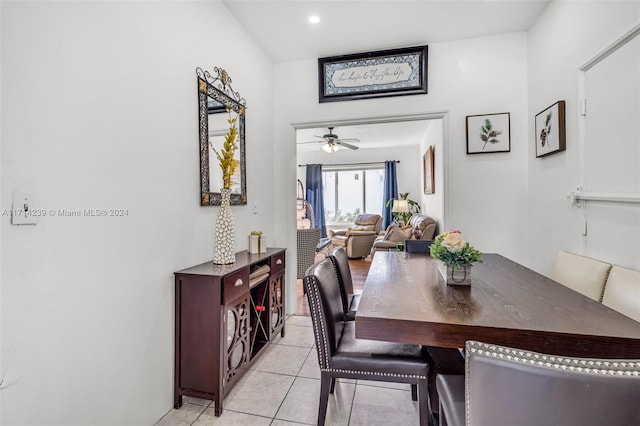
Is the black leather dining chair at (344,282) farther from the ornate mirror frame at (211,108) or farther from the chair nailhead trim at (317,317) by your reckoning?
the ornate mirror frame at (211,108)

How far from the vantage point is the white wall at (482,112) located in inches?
112

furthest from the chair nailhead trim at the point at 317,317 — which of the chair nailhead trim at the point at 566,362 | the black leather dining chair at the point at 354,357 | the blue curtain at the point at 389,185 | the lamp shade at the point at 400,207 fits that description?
the blue curtain at the point at 389,185

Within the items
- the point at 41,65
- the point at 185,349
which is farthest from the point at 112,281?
the point at 41,65

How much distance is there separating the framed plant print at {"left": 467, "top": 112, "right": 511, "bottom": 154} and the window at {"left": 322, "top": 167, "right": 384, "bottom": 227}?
212 inches

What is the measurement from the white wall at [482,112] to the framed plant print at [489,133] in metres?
0.05

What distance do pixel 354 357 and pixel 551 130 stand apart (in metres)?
2.27

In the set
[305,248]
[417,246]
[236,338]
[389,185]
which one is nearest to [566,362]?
[236,338]

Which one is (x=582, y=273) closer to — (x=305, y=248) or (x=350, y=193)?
(x=305, y=248)

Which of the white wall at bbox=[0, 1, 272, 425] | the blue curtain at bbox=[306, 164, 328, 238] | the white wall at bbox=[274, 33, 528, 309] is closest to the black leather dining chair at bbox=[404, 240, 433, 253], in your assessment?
the white wall at bbox=[274, 33, 528, 309]

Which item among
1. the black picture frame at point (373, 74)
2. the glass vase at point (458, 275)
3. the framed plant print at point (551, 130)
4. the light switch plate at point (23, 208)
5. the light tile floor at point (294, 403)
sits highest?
the black picture frame at point (373, 74)

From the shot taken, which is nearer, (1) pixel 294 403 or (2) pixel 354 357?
(2) pixel 354 357

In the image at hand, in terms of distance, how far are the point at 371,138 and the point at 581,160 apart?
518 centimetres

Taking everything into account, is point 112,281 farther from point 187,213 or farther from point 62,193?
point 187,213

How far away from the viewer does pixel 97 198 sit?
1.40 meters
